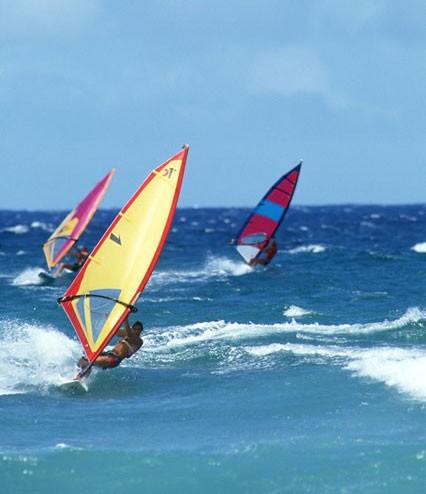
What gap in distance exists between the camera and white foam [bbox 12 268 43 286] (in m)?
35.1

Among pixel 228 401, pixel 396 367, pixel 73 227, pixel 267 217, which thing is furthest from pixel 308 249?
pixel 228 401

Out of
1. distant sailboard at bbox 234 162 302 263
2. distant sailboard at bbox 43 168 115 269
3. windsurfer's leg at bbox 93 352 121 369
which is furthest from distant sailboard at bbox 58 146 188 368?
distant sailboard at bbox 234 162 302 263

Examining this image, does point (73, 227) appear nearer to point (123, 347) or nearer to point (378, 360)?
point (378, 360)

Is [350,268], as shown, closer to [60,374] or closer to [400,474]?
[60,374]

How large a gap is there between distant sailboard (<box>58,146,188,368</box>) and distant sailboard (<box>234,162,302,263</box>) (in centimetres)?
1923

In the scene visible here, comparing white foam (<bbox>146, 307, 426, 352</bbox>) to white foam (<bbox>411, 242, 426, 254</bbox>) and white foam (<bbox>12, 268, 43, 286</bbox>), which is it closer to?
white foam (<bbox>12, 268, 43, 286</bbox>)

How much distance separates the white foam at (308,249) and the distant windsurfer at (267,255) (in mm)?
12025

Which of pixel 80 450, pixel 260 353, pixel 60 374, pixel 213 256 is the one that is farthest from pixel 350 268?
pixel 80 450

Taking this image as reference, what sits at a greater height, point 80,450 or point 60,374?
point 80,450

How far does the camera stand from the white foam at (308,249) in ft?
168

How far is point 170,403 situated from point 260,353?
420 cm

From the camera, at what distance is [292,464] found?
1239 cm

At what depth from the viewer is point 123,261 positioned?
16172 millimetres

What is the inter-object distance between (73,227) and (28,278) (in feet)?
11.9
